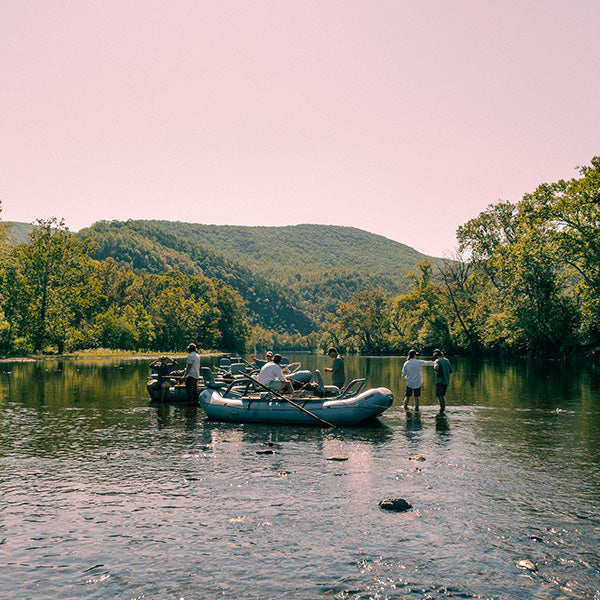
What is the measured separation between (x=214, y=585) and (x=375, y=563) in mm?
2304

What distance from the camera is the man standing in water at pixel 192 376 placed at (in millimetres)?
24125

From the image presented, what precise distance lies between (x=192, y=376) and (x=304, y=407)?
7.03 m

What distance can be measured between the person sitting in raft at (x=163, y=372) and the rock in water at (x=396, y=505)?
1689 cm

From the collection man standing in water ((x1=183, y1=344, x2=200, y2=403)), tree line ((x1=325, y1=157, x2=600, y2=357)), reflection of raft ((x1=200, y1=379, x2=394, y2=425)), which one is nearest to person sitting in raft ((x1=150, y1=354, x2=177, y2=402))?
man standing in water ((x1=183, y1=344, x2=200, y2=403))

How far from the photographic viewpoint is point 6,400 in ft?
88.0

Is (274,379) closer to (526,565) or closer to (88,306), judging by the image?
(526,565)

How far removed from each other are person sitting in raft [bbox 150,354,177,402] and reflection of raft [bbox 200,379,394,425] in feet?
18.5

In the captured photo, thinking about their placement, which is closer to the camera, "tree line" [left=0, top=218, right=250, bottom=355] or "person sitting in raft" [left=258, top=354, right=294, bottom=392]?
"person sitting in raft" [left=258, top=354, right=294, bottom=392]

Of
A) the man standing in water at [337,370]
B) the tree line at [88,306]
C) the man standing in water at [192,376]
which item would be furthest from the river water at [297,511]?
the tree line at [88,306]

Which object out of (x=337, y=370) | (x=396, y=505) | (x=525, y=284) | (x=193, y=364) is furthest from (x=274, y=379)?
(x=525, y=284)

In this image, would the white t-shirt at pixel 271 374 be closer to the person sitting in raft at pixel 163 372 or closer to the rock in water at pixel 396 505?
the person sitting in raft at pixel 163 372

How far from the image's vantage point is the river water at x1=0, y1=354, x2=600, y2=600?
769 cm

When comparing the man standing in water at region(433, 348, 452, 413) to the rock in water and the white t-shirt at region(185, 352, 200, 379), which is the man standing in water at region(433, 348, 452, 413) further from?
the rock in water

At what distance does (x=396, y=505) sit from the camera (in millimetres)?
10609
